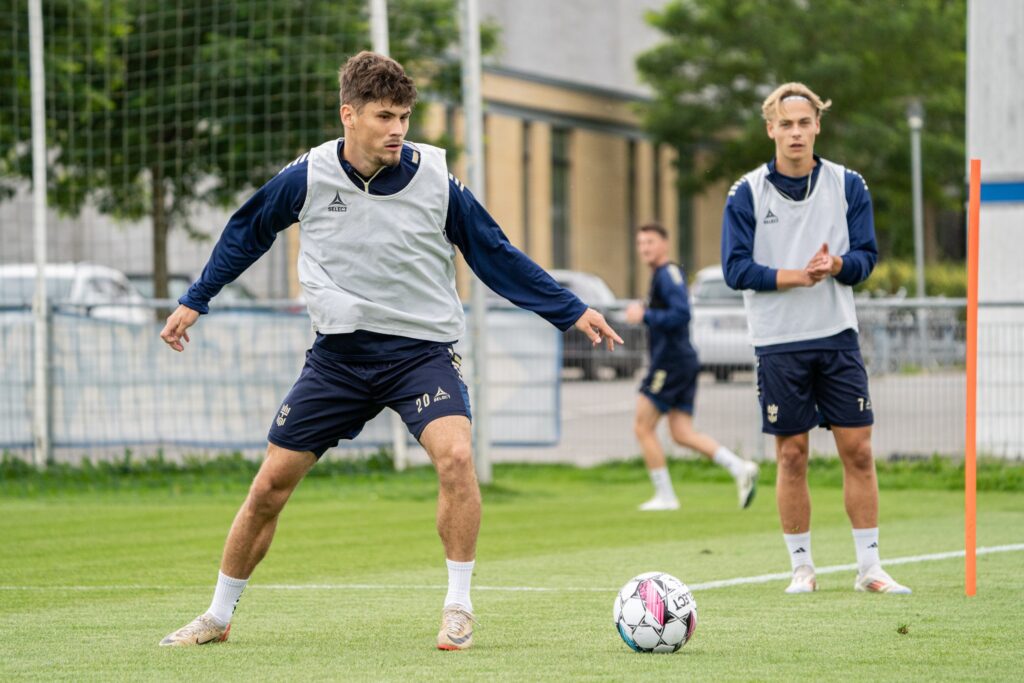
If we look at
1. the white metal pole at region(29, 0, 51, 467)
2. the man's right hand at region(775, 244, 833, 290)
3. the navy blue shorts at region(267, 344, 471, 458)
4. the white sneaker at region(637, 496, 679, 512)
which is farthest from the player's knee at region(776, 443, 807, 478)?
the white metal pole at region(29, 0, 51, 467)

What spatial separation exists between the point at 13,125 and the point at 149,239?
7.11 feet

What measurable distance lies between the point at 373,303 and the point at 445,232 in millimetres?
391

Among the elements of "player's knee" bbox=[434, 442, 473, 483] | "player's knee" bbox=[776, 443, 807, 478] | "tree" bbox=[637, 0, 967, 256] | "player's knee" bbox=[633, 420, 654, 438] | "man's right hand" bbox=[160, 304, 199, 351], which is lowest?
"player's knee" bbox=[633, 420, 654, 438]

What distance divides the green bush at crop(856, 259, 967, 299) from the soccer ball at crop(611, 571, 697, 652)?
41205mm

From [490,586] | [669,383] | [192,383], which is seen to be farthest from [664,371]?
[490,586]

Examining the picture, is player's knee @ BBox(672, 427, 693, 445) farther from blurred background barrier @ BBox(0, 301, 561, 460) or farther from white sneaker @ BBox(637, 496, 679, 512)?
blurred background barrier @ BBox(0, 301, 561, 460)

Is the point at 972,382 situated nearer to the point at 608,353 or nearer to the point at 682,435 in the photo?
the point at 682,435

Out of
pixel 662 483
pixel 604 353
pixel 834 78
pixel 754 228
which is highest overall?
pixel 834 78

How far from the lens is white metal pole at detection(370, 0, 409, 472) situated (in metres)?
13.9

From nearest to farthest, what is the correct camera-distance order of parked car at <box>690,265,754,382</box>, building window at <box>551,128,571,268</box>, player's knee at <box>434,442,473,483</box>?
1. player's knee at <box>434,442,473,483</box>
2. parked car at <box>690,265,754,382</box>
3. building window at <box>551,128,571,268</box>

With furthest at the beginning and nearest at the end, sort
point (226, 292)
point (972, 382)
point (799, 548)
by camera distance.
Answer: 1. point (226, 292)
2. point (799, 548)
3. point (972, 382)

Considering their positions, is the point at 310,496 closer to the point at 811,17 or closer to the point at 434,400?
the point at 434,400

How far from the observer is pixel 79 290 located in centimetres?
1925

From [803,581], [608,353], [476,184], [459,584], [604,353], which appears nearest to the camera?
[459,584]
